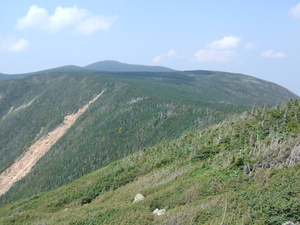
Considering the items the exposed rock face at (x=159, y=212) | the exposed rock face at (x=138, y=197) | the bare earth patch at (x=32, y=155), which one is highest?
the exposed rock face at (x=159, y=212)

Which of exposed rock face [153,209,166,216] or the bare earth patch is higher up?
exposed rock face [153,209,166,216]

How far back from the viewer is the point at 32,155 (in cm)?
9212

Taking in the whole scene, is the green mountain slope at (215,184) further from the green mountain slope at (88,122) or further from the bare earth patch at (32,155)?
the bare earth patch at (32,155)

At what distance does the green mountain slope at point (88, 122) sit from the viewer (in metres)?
68.7

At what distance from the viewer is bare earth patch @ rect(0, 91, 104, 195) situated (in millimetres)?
81556

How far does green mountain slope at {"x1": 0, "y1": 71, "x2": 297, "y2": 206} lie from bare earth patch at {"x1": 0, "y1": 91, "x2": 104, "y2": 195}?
286 cm

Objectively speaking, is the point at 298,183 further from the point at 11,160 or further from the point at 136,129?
the point at 11,160

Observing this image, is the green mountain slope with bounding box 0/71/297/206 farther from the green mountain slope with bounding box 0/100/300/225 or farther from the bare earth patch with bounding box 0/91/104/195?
the green mountain slope with bounding box 0/100/300/225

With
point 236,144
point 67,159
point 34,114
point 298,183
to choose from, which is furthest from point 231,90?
point 298,183

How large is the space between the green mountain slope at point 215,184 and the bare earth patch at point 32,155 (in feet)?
166

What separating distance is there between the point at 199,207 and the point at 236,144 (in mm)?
13464

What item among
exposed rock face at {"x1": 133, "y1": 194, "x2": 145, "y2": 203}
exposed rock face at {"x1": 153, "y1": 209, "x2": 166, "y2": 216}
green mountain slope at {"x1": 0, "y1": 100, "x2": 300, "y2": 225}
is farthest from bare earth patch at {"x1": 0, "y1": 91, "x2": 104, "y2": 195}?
exposed rock face at {"x1": 153, "y1": 209, "x2": 166, "y2": 216}

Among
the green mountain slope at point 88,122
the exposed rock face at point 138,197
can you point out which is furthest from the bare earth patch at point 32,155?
the exposed rock face at point 138,197

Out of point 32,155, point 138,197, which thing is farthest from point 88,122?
point 138,197
